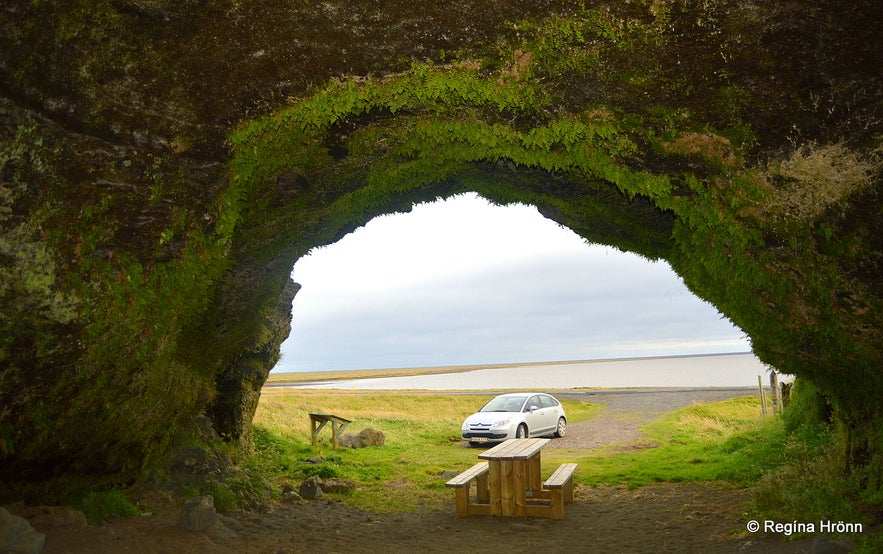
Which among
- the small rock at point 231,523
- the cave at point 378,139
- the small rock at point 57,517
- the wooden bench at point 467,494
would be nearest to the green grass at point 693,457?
the wooden bench at point 467,494

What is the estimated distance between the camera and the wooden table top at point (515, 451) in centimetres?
848

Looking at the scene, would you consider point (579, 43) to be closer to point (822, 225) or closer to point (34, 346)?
point (822, 225)

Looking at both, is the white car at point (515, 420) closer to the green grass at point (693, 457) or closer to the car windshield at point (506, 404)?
the car windshield at point (506, 404)

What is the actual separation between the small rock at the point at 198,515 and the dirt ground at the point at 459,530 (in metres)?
0.12

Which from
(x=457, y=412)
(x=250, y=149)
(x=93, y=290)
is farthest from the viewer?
(x=457, y=412)

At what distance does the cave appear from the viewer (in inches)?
200

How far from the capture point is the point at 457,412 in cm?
2984

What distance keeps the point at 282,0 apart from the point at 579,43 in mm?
A: 2702

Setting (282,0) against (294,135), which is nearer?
(282,0)

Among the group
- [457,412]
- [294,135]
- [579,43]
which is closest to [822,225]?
[579,43]

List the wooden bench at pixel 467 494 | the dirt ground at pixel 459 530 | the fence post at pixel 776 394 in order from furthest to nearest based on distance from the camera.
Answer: the fence post at pixel 776 394
the wooden bench at pixel 467 494
the dirt ground at pixel 459 530

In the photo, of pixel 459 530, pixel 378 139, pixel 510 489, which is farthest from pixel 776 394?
pixel 378 139

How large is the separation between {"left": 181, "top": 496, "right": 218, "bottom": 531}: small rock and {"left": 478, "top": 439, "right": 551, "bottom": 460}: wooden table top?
3770mm

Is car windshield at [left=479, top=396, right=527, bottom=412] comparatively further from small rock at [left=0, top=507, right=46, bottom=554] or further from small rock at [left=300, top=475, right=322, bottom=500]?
small rock at [left=0, top=507, right=46, bottom=554]
